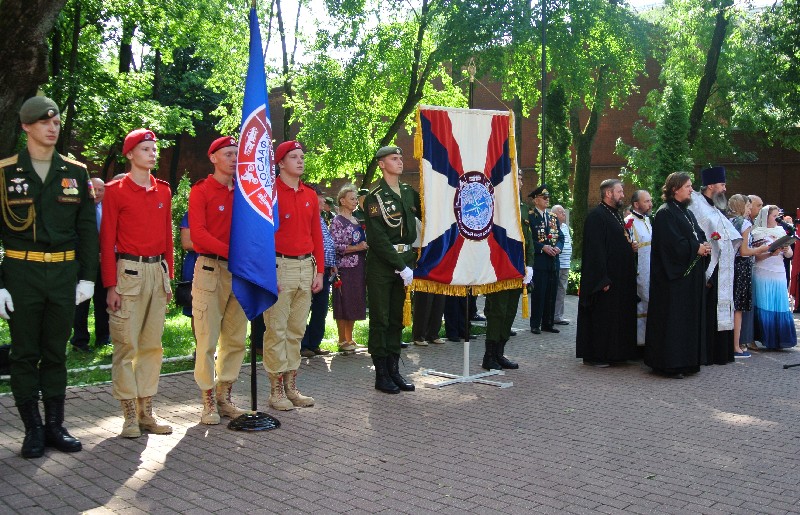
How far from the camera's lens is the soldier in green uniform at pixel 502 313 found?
933 cm

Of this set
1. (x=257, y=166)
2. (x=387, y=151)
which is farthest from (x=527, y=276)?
(x=257, y=166)

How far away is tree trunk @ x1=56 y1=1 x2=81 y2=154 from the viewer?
1938 cm

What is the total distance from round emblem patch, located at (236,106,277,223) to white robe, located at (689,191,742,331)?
600 cm

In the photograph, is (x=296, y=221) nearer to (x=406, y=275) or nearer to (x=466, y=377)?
(x=406, y=275)

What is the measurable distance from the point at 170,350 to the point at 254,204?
4.67 m

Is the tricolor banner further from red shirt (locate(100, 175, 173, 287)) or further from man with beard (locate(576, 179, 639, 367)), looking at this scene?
red shirt (locate(100, 175, 173, 287))

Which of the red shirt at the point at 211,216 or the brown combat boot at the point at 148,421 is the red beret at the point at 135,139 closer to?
the red shirt at the point at 211,216

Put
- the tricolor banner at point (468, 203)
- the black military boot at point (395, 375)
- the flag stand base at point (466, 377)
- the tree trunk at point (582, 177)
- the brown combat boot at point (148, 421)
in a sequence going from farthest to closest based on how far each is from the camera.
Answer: the tree trunk at point (582, 177) < the flag stand base at point (466, 377) < the tricolor banner at point (468, 203) < the black military boot at point (395, 375) < the brown combat boot at point (148, 421)

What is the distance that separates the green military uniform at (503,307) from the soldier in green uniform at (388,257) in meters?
1.42

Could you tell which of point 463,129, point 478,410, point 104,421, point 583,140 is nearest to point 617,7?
point 583,140

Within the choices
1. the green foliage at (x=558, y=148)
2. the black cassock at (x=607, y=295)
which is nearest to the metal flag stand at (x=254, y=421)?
the black cassock at (x=607, y=295)

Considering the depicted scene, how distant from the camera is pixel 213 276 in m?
6.79

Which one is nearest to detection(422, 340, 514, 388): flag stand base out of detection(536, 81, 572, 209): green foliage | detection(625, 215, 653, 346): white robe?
detection(625, 215, 653, 346): white robe

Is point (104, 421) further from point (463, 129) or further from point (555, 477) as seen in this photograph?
point (463, 129)
